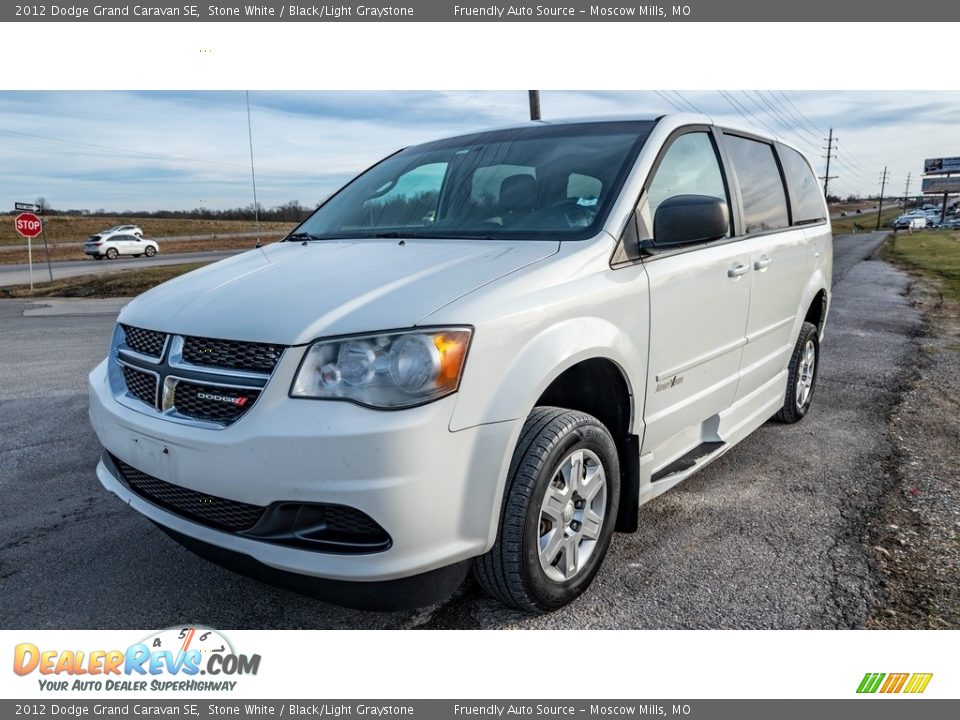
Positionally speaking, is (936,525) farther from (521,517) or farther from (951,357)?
(951,357)

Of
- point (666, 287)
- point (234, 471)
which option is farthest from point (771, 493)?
point (234, 471)

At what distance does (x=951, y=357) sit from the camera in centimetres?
750

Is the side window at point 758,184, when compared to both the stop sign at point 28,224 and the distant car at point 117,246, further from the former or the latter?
the distant car at point 117,246

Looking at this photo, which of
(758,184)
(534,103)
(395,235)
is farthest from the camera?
(534,103)

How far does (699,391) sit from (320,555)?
2.04 metres

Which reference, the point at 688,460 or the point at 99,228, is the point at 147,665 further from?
the point at 99,228

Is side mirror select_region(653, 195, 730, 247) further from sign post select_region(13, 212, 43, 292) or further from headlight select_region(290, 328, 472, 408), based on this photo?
sign post select_region(13, 212, 43, 292)

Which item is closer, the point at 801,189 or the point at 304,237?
the point at 304,237

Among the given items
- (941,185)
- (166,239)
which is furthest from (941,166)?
(166,239)

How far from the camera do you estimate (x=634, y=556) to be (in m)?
3.20

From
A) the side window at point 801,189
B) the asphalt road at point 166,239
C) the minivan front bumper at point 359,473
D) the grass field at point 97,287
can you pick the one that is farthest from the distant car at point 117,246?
the minivan front bumper at point 359,473

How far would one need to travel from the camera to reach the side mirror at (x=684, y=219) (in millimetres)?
2961

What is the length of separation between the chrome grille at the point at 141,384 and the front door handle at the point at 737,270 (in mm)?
2642

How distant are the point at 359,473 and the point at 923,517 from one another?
116 inches
